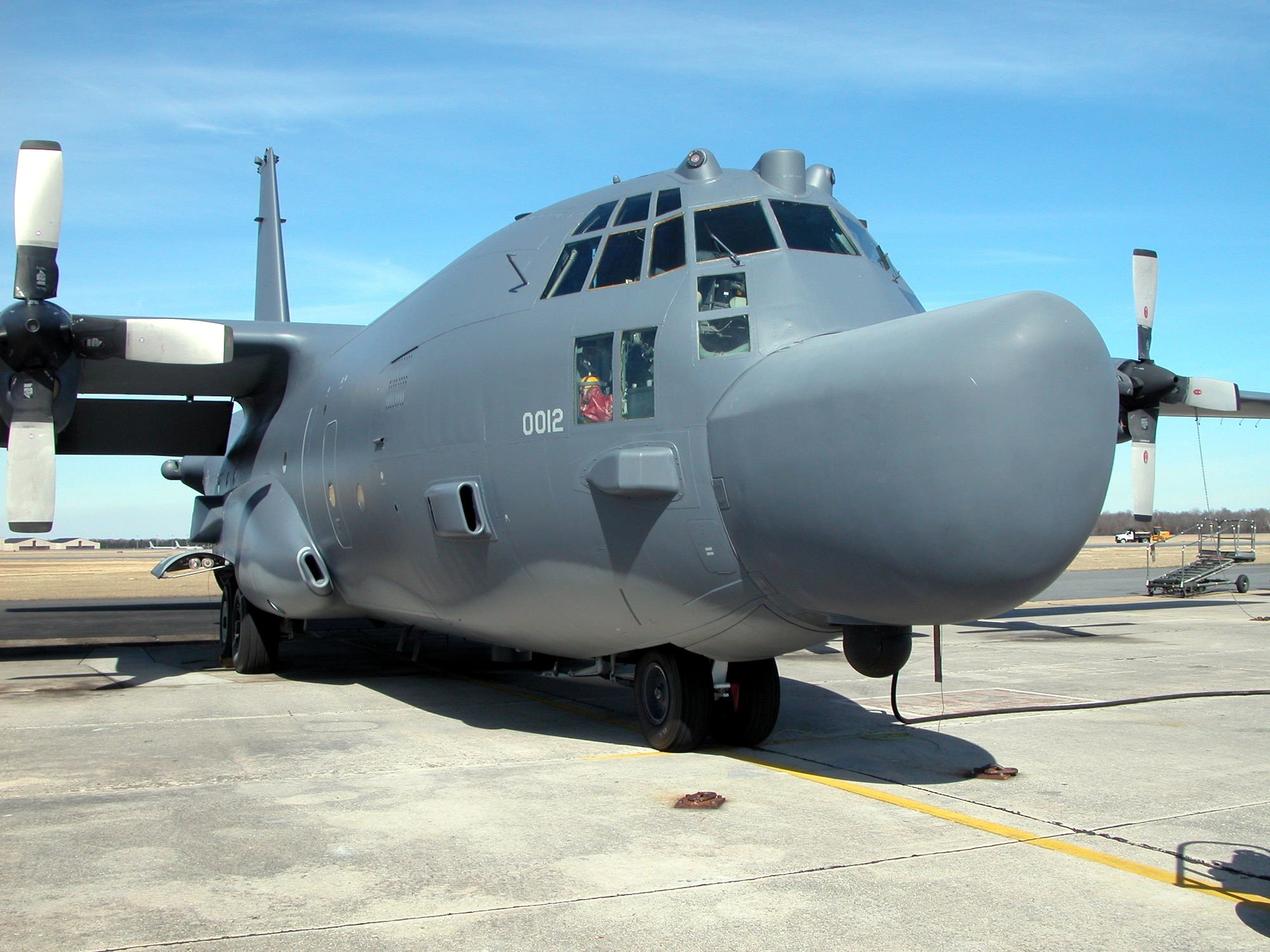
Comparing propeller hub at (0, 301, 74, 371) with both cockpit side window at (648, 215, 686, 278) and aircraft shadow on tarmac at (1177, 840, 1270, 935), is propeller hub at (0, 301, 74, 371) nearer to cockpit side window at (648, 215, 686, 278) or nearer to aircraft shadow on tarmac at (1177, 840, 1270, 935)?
cockpit side window at (648, 215, 686, 278)

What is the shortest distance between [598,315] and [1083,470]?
3.42 metres

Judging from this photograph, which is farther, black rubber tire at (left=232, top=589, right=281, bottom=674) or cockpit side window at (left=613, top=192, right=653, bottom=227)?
black rubber tire at (left=232, top=589, right=281, bottom=674)

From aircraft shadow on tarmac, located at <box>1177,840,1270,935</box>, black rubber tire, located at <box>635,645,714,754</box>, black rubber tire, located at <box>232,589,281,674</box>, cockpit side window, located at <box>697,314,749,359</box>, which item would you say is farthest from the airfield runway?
cockpit side window, located at <box>697,314,749,359</box>

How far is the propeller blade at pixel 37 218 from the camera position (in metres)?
11.3

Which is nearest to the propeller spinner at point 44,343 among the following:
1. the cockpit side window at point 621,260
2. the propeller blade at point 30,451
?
the propeller blade at point 30,451

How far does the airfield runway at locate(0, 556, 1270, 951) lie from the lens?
4.56m

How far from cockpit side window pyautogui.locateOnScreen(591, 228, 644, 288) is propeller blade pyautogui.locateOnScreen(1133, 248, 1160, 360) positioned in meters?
11.8

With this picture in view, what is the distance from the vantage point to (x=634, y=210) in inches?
314

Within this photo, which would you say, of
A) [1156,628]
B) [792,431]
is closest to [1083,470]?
[792,431]

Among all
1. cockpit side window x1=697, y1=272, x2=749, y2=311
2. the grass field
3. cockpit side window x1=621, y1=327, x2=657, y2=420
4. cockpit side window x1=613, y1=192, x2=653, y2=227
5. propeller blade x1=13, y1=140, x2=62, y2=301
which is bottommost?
the grass field

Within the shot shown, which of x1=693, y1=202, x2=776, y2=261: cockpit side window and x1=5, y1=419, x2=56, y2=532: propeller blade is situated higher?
x1=693, y1=202, x2=776, y2=261: cockpit side window

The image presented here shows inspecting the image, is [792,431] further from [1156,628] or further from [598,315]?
[1156,628]

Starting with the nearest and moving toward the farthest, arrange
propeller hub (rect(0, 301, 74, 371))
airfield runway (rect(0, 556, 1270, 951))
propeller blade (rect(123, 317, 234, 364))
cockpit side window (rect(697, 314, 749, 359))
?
airfield runway (rect(0, 556, 1270, 951))
cockpit side window (rect(697, 314, 749, 359))
propeller hub (rect(0, 301, 74, 371))
propeller blade (rect(123, 317, 234, 364))

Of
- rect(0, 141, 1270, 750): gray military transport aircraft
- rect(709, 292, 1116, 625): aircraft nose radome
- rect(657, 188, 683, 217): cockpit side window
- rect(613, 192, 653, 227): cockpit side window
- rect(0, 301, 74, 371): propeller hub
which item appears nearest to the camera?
rect(709, 292, 1116, 625): aircraft nose radome
